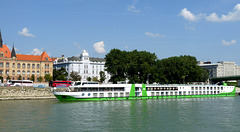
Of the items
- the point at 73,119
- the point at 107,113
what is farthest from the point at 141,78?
the point at 73,119

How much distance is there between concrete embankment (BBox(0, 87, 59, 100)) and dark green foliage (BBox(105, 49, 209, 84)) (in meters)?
27.1

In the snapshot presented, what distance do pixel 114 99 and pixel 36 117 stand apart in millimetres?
29116

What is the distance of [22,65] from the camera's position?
4722 inches

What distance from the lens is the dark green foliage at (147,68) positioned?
97.0 meters

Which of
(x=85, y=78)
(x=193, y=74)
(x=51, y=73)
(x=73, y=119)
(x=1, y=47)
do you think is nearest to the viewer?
(x=73, y=119)

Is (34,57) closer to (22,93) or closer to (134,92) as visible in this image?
(22,93)

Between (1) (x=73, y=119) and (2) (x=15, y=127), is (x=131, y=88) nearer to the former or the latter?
(1) (x=73, y=119)

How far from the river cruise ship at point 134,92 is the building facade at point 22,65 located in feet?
163

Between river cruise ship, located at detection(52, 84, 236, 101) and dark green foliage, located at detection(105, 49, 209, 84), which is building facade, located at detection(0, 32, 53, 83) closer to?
dark green foliage, located at detection(105, 49, 209, 84)

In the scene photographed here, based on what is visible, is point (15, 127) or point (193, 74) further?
point (193, 74)

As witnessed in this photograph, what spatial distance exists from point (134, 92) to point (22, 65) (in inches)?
2603

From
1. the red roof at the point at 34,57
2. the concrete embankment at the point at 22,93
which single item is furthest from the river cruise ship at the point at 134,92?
the red roof at the point at 34,57

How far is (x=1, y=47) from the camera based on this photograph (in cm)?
11675

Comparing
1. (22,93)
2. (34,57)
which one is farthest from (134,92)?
(34,57)
